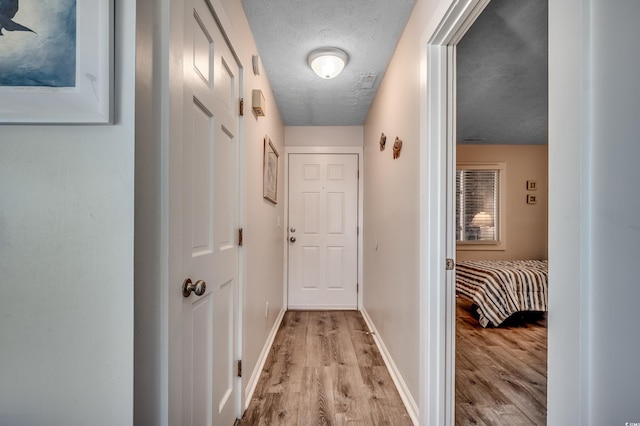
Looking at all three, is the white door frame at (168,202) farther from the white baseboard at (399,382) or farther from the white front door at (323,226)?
the white front door at (323,226)

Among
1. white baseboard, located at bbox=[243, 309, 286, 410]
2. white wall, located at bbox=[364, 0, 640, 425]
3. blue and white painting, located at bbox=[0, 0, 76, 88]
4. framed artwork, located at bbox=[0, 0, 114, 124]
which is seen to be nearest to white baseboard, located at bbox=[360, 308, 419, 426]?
white baseboard, located at bbox=[243, 309, 286, 410]

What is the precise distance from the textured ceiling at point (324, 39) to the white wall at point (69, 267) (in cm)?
130

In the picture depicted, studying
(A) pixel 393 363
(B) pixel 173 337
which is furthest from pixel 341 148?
(B) pixel 173 337

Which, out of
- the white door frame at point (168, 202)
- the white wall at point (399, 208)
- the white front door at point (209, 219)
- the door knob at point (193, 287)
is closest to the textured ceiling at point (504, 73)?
the white wall at point (399, 208)

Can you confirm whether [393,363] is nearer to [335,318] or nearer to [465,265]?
[335,318]

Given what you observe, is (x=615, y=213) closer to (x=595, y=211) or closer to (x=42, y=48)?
(x=595, y=211)

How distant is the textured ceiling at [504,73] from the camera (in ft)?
6.01

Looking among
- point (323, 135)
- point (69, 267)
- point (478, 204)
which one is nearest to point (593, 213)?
point (69, 267)

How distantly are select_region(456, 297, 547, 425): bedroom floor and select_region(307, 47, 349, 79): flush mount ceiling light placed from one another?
2.38 meters

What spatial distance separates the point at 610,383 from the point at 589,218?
1.02 ft

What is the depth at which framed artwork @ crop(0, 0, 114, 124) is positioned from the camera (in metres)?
0.71

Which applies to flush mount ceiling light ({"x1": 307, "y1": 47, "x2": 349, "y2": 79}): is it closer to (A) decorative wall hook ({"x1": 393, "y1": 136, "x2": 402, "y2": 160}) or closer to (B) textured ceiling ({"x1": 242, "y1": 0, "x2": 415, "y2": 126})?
(B) textured ceiling ({"x1": 242, "y1": 0, "x2": 415, "y2": 126})

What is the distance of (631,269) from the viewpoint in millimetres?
527

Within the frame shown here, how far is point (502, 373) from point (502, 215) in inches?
129
